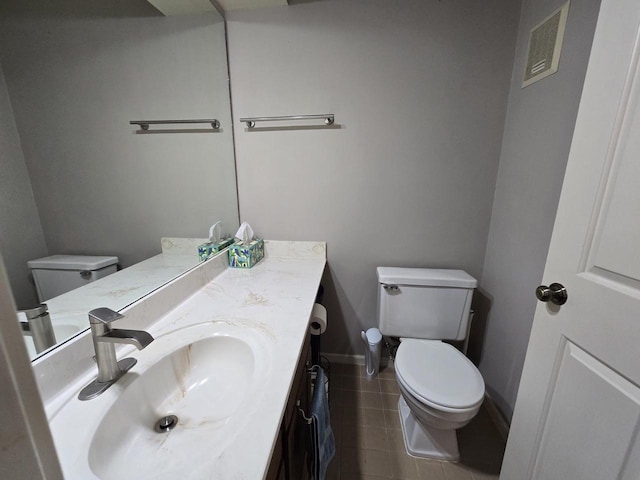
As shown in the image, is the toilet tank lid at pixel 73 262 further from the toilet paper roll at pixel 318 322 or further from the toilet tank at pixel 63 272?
the toilet paper roll at pixel 318 322

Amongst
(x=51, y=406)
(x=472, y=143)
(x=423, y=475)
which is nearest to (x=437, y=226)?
(x=472, y=143)

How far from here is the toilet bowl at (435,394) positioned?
1.04 metres

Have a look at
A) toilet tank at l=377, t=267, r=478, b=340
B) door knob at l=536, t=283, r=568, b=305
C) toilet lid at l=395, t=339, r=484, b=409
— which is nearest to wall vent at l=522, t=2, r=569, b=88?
door knob at l=536, t=283, r=568, b=305

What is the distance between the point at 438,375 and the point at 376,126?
131 centimetres

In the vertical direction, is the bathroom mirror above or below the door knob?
above

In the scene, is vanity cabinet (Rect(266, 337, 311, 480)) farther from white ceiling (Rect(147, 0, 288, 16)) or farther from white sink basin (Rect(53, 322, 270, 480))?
white ceiling (Rect(147, 0, 288, 16))

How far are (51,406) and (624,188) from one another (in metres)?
1.41

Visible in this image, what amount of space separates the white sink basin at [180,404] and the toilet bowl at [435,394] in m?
0.75

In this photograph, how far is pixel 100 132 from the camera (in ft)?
2.61

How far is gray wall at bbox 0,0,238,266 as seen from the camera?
624mm

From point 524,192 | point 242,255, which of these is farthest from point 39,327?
point 524,192

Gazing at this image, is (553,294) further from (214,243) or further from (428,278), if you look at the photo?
(214,243)

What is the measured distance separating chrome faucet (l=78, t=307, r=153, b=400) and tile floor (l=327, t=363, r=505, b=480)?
106 cm

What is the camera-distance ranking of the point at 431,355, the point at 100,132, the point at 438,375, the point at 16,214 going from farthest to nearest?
the point at 431,355 → the point at 438,375 → the point at 100,132 → the point at 16,214
